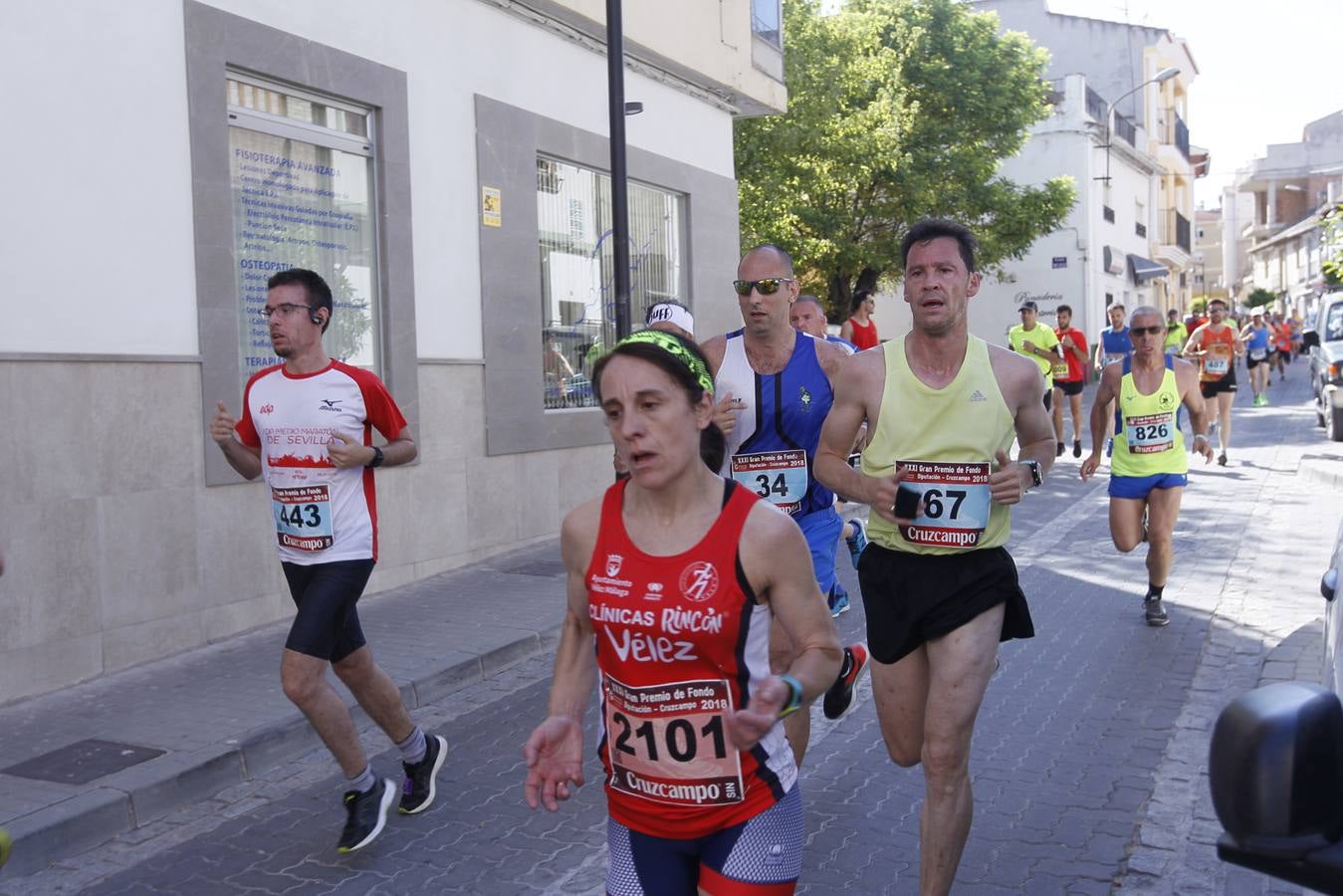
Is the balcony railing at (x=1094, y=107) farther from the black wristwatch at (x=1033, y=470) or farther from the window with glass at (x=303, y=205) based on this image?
the black wristwatch at (x=1033, y=470)

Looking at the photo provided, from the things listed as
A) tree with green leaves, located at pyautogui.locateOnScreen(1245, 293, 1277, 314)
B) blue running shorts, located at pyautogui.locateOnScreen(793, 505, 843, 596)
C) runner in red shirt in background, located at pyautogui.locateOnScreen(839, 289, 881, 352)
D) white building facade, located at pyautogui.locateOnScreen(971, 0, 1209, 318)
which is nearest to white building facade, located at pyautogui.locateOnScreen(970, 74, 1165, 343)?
white building facade, located at pyautogui.locateOnScreen(971, 0, 1209, 318)

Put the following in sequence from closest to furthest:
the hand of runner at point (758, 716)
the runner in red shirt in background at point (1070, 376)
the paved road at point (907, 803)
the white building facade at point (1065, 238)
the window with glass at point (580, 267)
Result: the hand of runner at point (758, 716)
the paved road at point (907, 803)
the window with glass at point (580, 267)
the runner in red shirt in background at point (1070, 376)
the white building facade at point (1065, 238)

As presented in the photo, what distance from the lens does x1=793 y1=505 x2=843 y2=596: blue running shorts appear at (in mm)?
5266

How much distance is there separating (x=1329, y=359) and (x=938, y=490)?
54.1 ft

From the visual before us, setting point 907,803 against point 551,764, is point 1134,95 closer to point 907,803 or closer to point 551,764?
point 907,803

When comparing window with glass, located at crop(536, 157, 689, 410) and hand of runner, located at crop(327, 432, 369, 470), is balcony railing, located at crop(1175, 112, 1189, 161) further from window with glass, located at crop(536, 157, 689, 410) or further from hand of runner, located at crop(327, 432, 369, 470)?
hand of runner, located at crop(327, 432, 369, 470)

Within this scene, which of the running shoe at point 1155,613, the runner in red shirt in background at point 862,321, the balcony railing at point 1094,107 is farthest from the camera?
the balcony railing at point 1094,107

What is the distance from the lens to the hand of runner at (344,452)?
5.04 metres

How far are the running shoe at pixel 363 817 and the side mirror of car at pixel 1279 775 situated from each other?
3.73 metres

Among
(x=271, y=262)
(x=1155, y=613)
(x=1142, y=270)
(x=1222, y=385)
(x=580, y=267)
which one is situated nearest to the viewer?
(x=1155, y=613)

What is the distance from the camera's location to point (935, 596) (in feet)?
13.4

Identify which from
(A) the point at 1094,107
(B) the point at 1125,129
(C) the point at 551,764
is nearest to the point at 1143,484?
(C) the point at 551,764

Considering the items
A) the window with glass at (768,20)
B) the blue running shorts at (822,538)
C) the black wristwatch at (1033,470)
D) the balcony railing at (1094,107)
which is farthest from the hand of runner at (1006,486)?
the balcony railing at (1094,107)

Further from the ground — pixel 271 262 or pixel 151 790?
pixel 271 262
